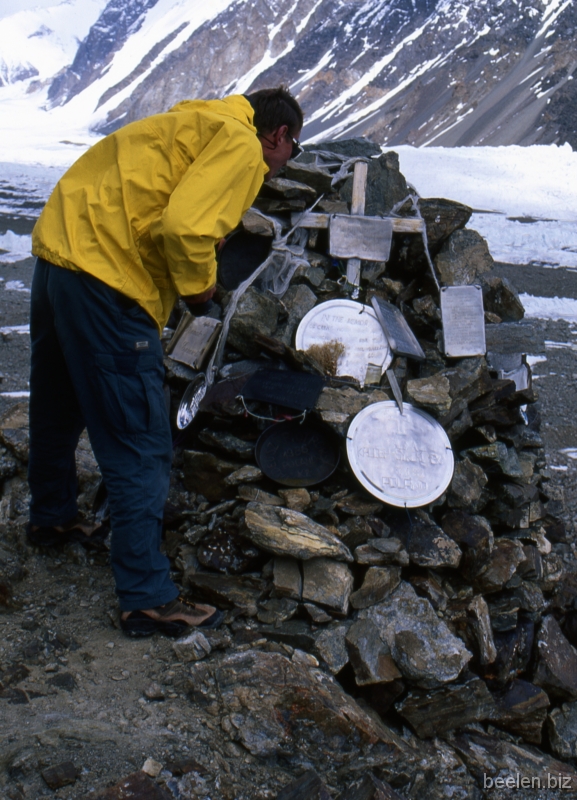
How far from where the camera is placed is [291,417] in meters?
3.39

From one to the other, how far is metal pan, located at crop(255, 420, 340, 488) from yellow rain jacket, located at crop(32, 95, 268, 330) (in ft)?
3.64

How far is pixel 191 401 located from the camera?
3.77 m

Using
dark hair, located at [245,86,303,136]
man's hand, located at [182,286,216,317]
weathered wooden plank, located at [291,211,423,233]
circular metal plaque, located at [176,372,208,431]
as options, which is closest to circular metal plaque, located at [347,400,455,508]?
circular metal plaque, located at [176,372,208,431]

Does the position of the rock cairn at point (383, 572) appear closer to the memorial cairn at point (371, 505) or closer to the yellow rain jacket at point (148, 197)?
the memorial cairn at point (371, 505)

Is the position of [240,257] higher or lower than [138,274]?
higher

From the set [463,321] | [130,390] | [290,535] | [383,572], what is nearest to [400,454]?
[383,572]

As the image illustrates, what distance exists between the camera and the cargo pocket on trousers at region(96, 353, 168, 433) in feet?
8.29

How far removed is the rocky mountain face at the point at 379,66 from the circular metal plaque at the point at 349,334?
121 ft

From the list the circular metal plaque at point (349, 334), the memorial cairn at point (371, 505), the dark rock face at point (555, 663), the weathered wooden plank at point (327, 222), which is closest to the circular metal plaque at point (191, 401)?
the memorial cairn at point (371, 505)

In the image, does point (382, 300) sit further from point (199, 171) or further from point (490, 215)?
point (490, 215)

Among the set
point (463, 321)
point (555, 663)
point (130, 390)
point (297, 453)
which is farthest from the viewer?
point (463, 321)

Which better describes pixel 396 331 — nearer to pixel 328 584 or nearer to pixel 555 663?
pixel 328 584

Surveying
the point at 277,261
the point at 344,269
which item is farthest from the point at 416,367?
the point at 277,261

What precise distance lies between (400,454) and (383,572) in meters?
0.64
